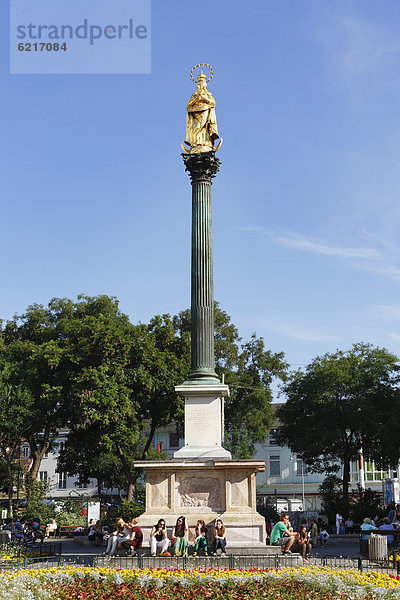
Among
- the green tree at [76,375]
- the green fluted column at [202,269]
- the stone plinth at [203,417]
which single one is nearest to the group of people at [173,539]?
the stone plinth at [203,417]

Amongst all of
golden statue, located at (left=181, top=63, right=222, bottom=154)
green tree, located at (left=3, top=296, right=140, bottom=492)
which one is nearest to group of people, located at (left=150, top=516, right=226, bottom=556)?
golden statue, located at (left=181, top=63, right=222, bottom=154)

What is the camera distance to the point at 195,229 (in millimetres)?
25562

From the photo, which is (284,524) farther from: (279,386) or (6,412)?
(279,386)

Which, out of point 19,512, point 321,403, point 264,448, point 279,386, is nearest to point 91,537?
point 19,512

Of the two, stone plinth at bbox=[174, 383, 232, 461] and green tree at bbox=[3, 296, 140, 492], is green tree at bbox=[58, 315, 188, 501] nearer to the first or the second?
green tree at bbox=[3, 296, 140, 492]

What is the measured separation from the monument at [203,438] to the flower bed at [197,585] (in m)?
6.53

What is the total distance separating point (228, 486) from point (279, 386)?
28.6 m

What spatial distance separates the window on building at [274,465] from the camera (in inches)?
3040

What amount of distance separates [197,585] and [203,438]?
31.5 ft

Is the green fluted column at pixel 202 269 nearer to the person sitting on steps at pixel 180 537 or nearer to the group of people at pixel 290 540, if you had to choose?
the person sitting on steps at pixel 180 537

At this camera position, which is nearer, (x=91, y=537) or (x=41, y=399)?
(x=91, y=537)

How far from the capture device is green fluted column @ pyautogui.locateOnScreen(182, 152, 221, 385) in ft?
80.2

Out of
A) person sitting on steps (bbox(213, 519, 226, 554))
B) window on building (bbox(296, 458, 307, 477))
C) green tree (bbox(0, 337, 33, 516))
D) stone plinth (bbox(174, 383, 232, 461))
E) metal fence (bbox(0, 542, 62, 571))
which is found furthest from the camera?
window on building (bbox(296, 458, 307, 477))

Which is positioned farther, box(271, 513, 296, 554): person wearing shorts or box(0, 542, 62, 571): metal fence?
box(271, 513, 296, 554): person wearing shorts
